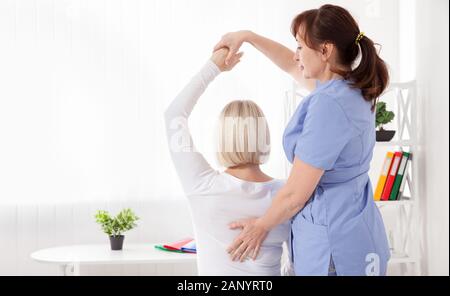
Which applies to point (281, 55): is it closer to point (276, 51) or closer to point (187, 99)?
point (276, 51)

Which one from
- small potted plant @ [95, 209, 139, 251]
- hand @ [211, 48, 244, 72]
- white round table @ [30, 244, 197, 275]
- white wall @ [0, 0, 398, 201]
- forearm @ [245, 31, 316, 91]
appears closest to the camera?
hand @ [211, 48, 244, 72]

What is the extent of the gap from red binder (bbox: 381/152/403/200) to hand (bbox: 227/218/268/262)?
1.47 m

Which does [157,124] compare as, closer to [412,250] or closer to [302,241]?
[412,250]

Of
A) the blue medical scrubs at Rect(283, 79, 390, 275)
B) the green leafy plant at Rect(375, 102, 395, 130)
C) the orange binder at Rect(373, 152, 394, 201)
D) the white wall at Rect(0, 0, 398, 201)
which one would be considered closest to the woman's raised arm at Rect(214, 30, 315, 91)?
the blue medical scrubs at Rect(283, 79, 390, 275)

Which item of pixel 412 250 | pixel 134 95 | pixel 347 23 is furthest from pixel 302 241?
pixel 134 95

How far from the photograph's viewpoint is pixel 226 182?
3.83ft

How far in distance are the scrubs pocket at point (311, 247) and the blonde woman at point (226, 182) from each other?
0.05 meters

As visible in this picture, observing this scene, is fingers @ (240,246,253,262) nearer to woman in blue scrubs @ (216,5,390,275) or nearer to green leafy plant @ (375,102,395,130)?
woman in blue scrubs @ (216,5,390,275)

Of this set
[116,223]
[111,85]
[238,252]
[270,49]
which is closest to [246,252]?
[238,252]

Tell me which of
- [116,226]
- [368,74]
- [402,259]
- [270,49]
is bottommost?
[402,259]

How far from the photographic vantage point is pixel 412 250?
2521 mm

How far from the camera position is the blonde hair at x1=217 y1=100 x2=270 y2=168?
1183 mm

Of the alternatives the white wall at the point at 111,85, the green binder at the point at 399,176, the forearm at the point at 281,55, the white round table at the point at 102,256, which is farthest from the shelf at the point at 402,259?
the forearm at the point at 281,55

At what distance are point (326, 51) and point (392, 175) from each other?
1.46 meters
